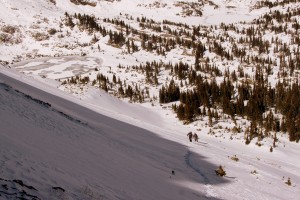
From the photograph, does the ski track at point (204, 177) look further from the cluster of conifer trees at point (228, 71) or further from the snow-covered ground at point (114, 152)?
the cluster of conifer trees at point (228, 71)

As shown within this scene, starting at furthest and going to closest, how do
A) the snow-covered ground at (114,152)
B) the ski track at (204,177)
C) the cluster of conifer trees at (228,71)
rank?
the cluster of conifer trees at (228,71) → the ski track at (204,177) → the snow-covered ground at (114,152)

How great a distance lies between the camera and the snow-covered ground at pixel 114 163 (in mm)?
7906

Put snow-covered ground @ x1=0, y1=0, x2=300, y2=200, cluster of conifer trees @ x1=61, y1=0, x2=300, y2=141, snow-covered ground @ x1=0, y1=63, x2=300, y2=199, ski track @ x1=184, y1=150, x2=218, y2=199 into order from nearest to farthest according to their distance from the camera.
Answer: snow-covered ground @ x1=0, y1=63, x2=300, y2=199
snow-covered ground @ x1=0, y1=0, x2=300, y2=200
ski track @ x1=184, y1=150, x2=218, y2=199
cluster of conifer trees @ x1=61, y1=0, x2=300, y2=141

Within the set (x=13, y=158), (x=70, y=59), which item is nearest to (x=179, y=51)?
(x=70, y=59)

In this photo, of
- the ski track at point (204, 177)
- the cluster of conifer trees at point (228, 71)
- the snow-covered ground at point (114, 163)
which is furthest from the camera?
the cluster of conifer trees at point (228, 71)

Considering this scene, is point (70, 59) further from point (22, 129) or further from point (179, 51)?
point (22, 129)

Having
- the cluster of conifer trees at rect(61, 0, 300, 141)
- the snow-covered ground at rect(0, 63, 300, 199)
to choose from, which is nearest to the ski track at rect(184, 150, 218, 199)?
the snow-covered ground at rect(0, 63, 300, 199)

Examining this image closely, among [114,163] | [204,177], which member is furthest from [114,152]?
[204,177]

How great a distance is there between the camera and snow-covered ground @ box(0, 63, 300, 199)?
311 inches

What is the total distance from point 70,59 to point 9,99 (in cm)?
3335

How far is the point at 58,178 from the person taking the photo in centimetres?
794

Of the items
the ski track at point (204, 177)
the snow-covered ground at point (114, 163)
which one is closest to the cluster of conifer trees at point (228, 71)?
the snow-covered ground at point (114, 163)

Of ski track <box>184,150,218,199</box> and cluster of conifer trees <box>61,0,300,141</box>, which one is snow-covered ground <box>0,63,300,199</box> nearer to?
ski track <box>184,150,218,199</box>

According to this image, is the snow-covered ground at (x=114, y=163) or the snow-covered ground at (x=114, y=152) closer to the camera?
the snow-covered ground at (x=114, y=163)
